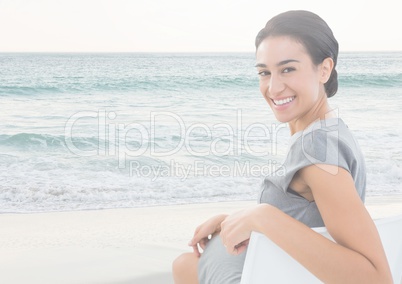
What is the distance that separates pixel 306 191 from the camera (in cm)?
131

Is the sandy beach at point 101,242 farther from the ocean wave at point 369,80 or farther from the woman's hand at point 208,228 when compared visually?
the ocean wave at point 369,80

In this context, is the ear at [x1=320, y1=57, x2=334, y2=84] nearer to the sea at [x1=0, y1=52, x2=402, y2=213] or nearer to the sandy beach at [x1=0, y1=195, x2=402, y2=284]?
the sea at [x1=0, y1=52, x2=402, y2=213]

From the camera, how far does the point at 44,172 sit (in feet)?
24.9

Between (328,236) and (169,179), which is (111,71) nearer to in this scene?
(169,179)

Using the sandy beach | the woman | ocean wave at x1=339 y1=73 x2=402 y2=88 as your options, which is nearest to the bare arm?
the woman

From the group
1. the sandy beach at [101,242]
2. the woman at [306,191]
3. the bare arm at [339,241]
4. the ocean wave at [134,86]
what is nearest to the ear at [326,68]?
the woman at [306,191]

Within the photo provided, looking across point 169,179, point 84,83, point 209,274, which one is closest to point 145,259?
point 209,274

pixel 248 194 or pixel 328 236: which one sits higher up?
pixel 328 236

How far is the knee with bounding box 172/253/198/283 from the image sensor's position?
1.54 metres

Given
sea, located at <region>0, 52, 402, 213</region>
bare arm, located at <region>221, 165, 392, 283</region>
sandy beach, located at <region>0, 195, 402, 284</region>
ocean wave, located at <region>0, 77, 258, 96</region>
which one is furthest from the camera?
ocean wave, located at <region>0, 77, 258, 96</region>

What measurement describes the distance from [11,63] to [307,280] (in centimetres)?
1936

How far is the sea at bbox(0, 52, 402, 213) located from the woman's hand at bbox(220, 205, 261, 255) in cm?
55

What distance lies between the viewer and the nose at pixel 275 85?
1430 millimetres

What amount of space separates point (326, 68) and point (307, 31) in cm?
12
